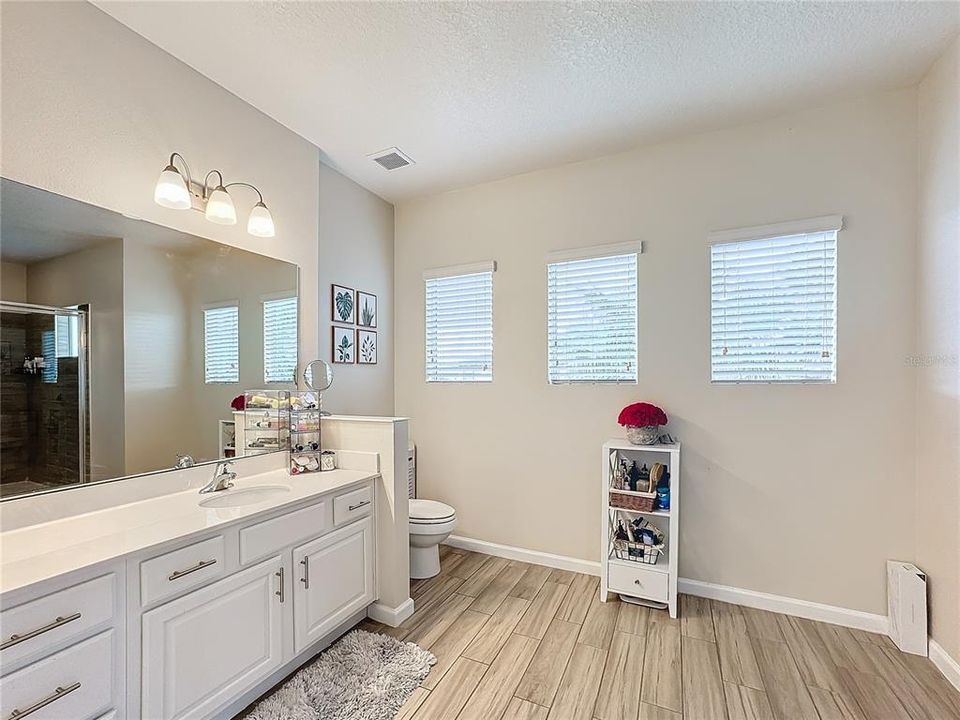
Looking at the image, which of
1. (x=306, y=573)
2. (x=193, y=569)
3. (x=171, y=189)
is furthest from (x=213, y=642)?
(x=171, y=189)

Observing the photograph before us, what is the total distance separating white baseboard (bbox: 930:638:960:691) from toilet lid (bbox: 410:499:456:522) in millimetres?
2437

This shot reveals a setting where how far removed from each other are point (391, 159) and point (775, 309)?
2522mm

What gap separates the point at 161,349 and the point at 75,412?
39 cm

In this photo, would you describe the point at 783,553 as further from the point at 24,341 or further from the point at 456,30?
the point at 24,341

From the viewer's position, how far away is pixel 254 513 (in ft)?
5.59

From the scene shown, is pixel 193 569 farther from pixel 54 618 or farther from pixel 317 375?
pixel 317 375

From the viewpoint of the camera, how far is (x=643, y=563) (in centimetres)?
252

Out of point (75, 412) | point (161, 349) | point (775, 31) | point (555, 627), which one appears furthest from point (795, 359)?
point (75, 412)

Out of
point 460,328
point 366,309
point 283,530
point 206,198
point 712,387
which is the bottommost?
point 283,530

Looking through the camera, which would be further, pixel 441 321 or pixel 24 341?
pixel 441 321

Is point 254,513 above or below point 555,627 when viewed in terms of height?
above

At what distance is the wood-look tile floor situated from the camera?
5.81ft

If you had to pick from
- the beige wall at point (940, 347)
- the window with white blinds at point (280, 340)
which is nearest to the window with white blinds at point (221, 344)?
the window with white blinds at point (280, 340)

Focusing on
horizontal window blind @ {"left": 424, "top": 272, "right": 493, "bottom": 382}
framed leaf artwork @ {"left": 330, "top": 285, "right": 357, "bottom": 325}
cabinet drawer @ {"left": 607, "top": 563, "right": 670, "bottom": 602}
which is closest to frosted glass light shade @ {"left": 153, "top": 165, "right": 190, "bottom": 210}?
framed leaf artwork @ {"left": 330, "top": 285, "right": 357, "bottom": 325}
